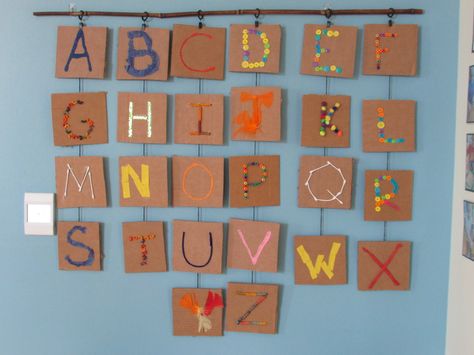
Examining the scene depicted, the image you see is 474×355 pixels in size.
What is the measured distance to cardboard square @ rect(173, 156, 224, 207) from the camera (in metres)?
1.35

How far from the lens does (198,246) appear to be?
1.36 metres

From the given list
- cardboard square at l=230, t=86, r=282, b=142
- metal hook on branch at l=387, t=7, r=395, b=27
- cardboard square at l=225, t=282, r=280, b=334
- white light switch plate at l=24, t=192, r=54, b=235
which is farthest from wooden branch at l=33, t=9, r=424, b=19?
cardboard square at l=225, t=282, r=280, b=334

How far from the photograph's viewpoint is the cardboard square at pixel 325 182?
1342mm

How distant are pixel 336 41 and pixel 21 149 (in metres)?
0.92

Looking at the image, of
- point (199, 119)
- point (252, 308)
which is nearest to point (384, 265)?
point (252, 308)

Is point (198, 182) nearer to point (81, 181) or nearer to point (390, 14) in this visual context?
point (81, 181)

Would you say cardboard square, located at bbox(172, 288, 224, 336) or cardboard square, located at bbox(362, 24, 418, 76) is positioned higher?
cardboard square, located at bbox(362, 24, 418, 76)

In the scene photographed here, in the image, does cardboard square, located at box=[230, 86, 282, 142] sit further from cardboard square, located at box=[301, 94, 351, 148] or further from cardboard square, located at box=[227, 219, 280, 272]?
cardboard square, located at box=[227, 219, 280, 272]

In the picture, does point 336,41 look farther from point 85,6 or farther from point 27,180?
point 27,180

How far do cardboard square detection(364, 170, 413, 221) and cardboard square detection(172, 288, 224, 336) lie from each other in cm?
48

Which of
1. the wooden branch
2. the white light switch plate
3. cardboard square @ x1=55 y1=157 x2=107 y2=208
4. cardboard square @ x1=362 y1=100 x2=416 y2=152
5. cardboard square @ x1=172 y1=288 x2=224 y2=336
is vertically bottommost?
cardboard square @ x1=172 y1=288 x2=224 y2=336

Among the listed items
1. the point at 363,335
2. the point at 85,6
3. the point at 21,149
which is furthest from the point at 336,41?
the point at 21,149

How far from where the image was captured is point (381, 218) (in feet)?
4.42

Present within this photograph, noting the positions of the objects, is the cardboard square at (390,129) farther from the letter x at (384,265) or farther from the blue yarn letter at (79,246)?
the blue yarn letter at (79,246)
